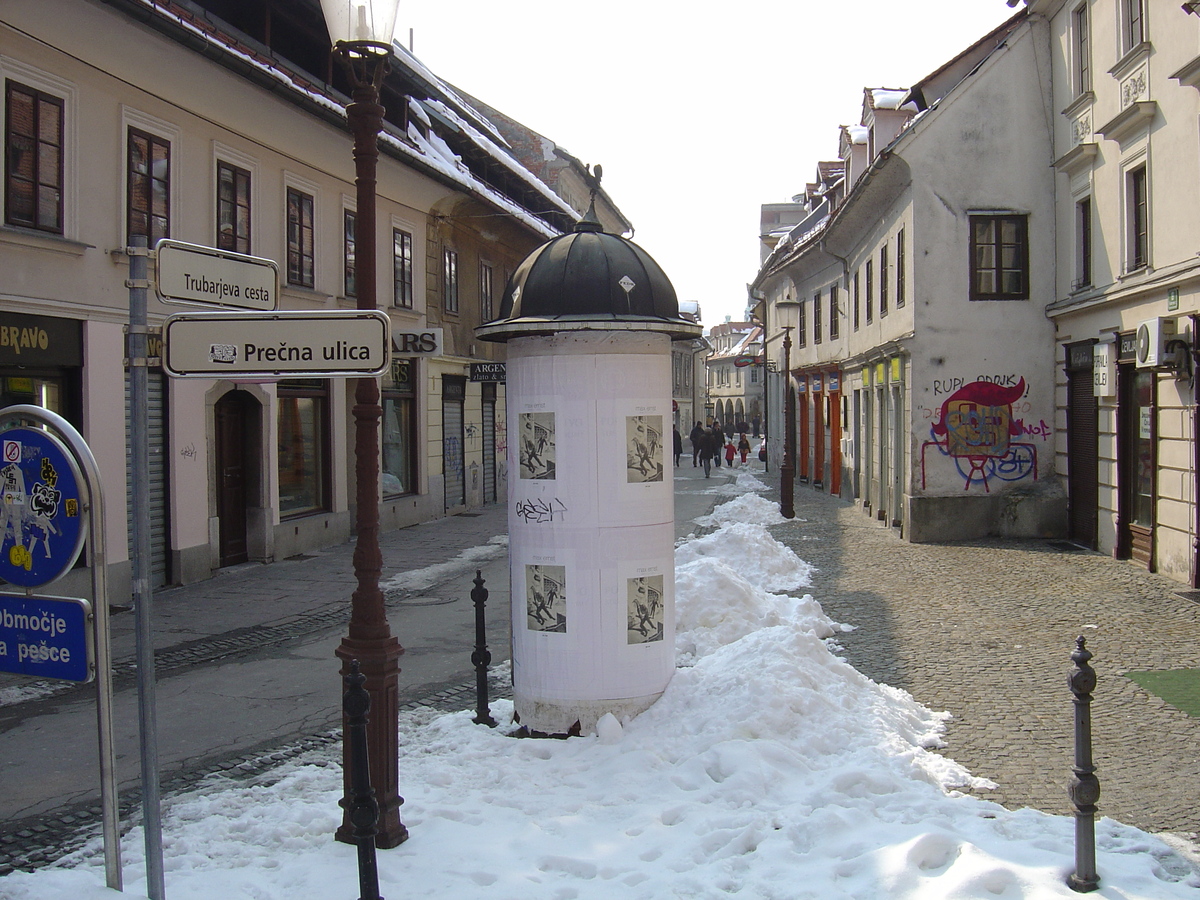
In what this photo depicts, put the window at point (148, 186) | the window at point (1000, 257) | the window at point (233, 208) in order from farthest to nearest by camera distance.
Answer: the window at point (1000, 257)
the window at point (233, 208)
the window at point (148, 186)

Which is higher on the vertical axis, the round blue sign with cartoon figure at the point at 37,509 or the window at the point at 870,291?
the window at the point at 870,291

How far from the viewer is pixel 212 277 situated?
162 inches

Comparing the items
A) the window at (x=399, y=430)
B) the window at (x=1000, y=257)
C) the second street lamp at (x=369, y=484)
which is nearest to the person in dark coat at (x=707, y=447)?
the window at (x=399, y=430)

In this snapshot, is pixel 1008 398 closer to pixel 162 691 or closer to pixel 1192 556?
pixel 1192 556

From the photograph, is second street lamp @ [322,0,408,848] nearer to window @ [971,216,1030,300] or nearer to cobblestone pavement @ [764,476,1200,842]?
cobblestone pavement @ [764,476,1200,842]

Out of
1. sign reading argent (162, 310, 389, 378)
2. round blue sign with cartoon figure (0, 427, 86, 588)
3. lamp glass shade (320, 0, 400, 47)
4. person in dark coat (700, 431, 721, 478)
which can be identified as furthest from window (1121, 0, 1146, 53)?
person in dark coat (700, 431, 721, 478)

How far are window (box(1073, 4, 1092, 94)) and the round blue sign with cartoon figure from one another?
1628 centimetres

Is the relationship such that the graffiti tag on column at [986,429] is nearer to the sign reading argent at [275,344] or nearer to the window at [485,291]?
the window at [485,291]

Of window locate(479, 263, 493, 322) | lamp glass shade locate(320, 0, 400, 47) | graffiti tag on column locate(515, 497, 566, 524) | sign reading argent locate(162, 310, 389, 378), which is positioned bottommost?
graffiti tag on column locate(515, 497, 566, 524)

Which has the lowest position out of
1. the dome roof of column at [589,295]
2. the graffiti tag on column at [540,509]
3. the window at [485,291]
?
the graffiti tag on column at [540,509]

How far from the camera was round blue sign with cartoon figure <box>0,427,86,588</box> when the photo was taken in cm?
372

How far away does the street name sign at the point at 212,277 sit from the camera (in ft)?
12.8

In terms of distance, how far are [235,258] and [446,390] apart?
19333mm

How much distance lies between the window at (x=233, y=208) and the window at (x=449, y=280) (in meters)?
8.25
